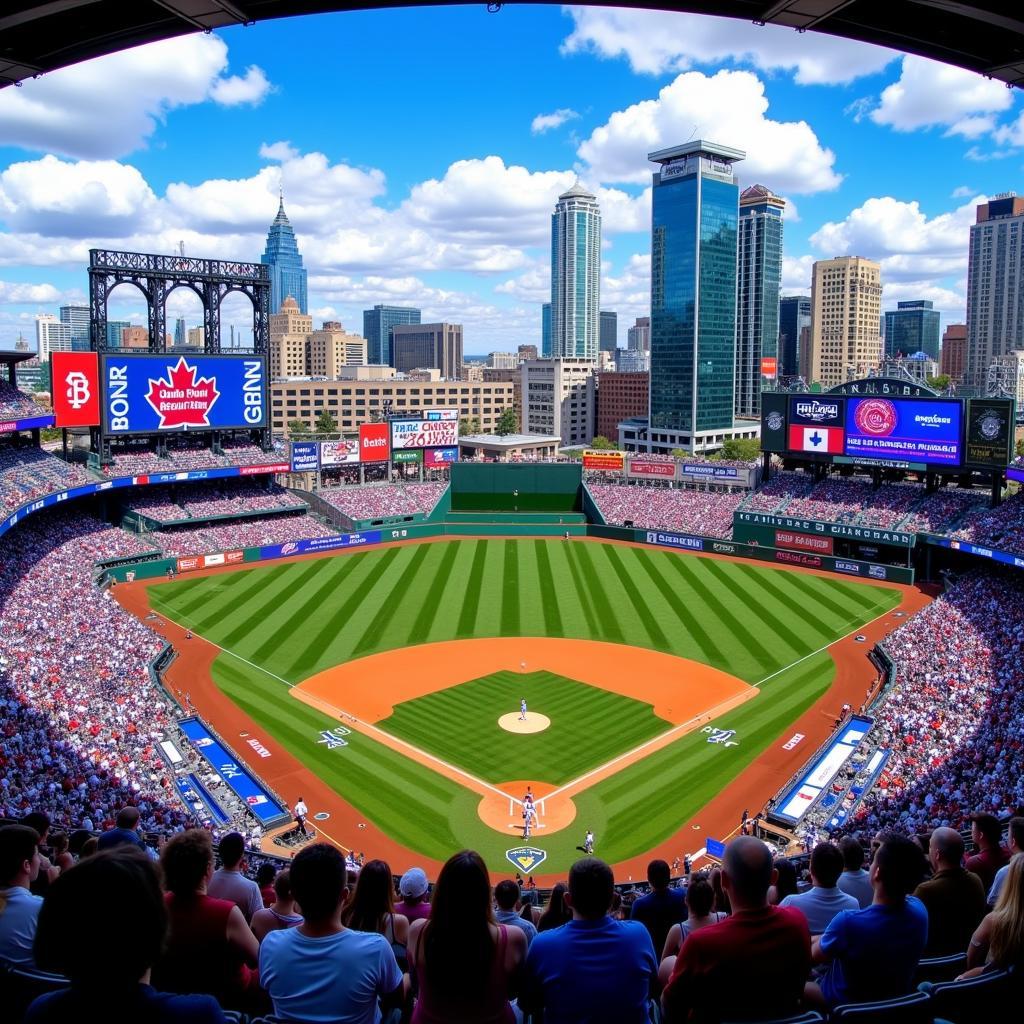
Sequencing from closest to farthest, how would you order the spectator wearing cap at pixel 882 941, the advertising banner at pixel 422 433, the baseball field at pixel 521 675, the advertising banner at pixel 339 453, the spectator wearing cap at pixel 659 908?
the spectator wearing cap at pixel 882 941 < the spectator wearing cap at pixel 659 908 < the baseball field at pixel 521 675 < the advertising banner at pixel 339 453 < the advertising banner at pixel 422 433

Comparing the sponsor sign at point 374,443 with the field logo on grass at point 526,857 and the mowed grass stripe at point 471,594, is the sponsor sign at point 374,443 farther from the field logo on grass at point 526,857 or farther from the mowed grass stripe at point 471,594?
the field logo on grass at point 526,857

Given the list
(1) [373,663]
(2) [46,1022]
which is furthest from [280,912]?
(1) [373,663]

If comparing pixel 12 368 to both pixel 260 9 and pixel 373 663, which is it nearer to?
pixel 373 663

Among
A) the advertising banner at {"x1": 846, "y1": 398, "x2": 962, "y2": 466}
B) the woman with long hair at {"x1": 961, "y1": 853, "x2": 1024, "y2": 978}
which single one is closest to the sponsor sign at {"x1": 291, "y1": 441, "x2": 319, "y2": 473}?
the advertising banner at {"x1": 846, "y1": 398, "x2": 962, "y2": 466}

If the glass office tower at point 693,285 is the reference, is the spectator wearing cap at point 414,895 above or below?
below

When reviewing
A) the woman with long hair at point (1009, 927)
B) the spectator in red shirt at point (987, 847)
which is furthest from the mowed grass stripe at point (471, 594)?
the woman with long hair at point (1009, 927)

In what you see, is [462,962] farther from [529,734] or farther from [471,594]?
[471,594]

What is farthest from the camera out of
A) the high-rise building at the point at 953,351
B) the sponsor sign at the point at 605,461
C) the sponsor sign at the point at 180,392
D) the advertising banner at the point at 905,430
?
the high-rise building at the point at 953,351
